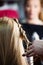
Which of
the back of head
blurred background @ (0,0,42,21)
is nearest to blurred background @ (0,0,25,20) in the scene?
blurred background @ (0,0,42,21)

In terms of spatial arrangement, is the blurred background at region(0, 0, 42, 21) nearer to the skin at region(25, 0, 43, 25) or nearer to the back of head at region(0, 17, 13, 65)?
the skin at region(25, 0, 43, 25)

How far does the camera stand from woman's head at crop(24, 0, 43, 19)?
5.41 feet

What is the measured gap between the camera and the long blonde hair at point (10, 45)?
944 millimetres

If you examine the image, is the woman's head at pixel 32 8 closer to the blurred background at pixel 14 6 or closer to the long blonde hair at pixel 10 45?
the blurred background at pixel 14 6

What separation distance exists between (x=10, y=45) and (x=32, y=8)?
0.77m

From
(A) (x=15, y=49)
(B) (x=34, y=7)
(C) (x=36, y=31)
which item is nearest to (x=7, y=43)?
(A) (x=15, y=49)

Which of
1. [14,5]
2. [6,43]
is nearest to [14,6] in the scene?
[14,5]

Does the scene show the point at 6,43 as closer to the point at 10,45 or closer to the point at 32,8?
the point at 10,45

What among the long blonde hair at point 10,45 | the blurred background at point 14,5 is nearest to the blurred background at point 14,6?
the blurred background at point 14,5

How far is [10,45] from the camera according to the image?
95cm

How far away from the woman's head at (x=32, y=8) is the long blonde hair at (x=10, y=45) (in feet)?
2.38

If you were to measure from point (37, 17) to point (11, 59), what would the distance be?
31.5 inches

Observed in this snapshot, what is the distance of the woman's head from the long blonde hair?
2.38 ft

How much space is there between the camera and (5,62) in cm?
94
